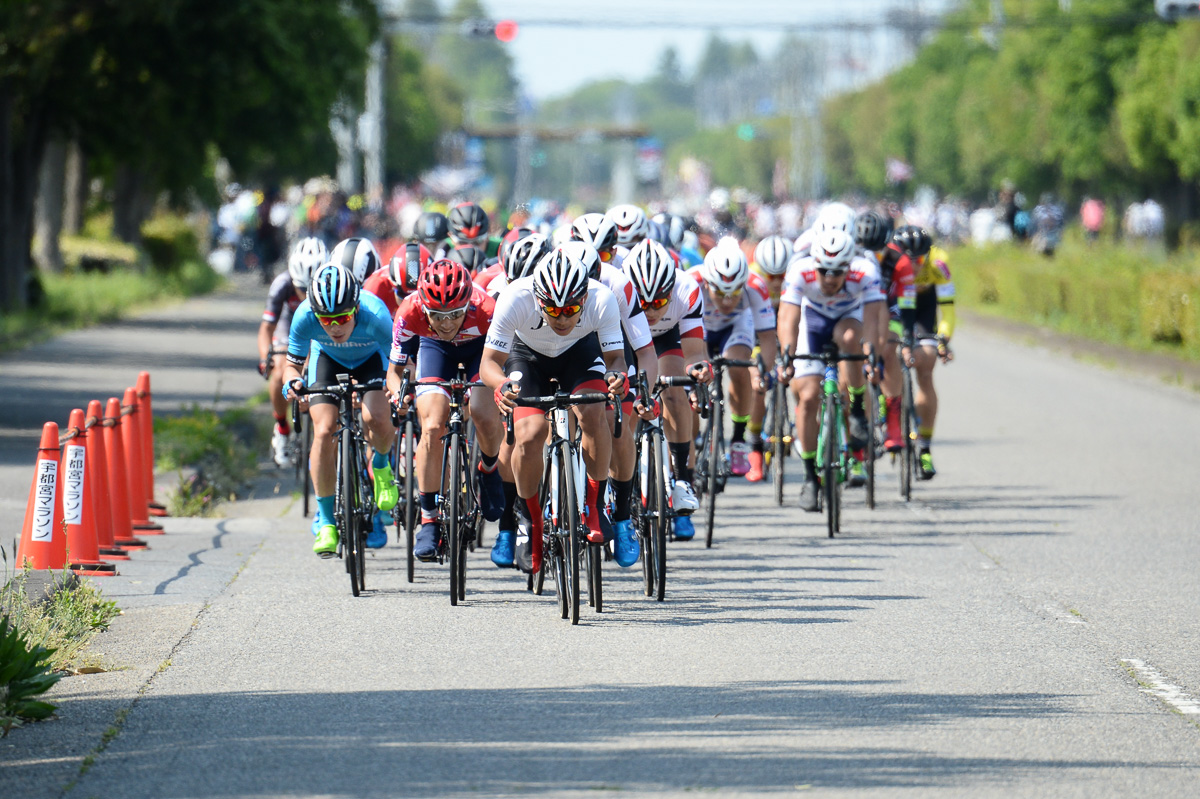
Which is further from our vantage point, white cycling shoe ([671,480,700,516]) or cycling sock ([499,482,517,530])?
white cycling shoe ([671,480,700,516])

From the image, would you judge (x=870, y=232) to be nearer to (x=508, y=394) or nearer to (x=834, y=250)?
(x=834, y=250)

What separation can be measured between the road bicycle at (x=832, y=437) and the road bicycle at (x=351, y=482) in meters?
3.09

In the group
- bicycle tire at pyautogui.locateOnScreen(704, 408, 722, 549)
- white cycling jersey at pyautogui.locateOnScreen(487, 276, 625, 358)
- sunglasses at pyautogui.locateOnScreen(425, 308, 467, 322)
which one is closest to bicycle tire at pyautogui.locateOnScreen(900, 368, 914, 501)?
bicycle tire at pyautogui.locateOnScreen(704, 408, 722, 549)

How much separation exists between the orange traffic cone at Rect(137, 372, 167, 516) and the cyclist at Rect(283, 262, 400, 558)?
71.3 inches

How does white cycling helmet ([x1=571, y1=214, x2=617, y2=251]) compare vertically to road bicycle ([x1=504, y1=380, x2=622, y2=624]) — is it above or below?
above

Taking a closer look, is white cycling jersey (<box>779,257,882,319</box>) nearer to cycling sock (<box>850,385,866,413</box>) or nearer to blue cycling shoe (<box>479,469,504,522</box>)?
cycling sock (<box>850,385,866,413</box>)

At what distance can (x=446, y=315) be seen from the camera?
968 centimetres

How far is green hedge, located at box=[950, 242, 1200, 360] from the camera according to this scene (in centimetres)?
2558

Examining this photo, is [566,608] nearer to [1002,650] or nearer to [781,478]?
[1002,650]

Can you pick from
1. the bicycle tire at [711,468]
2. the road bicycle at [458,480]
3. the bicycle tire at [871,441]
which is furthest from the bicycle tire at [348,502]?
the bicycle tire at [871,441]

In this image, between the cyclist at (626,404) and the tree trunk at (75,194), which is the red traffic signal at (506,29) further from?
the cyclist at (626,404)

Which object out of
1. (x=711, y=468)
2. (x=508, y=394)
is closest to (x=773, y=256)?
(x=711, y=468)

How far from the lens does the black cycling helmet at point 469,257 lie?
1191cm

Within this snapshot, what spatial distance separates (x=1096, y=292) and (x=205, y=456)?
18.6m
